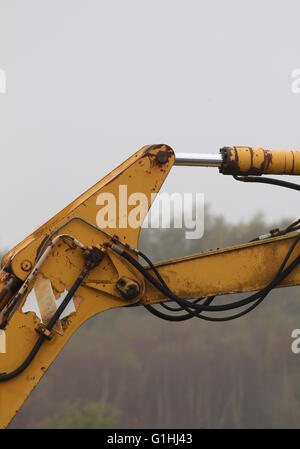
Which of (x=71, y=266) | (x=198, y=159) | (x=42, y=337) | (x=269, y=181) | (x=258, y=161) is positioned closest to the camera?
(x=42, y=337)

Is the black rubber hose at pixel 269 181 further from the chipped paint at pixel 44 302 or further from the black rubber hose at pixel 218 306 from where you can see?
the chipped paint at pixel 44 302

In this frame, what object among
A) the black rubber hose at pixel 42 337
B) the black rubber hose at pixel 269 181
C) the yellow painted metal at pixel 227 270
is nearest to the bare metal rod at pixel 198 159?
the black rubber hose at pixel 269 181

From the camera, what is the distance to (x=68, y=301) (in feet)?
19.5

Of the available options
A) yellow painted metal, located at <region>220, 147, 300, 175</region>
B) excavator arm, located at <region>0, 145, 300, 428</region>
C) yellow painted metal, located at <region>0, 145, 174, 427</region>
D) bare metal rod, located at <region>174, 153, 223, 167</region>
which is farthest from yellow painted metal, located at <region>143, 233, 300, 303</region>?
bare metal rod, located at <region>174, 153, 223, 167</region>

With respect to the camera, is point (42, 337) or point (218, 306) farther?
point (218, 306)

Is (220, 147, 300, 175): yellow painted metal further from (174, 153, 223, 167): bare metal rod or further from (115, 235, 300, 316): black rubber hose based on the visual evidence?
(115, 235, 300, 316): black rubber hose

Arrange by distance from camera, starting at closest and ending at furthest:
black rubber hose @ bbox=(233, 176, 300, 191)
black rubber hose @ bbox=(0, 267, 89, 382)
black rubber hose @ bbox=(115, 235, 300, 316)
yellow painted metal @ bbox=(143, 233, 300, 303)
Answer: black rubber hose @ bbox=(0, 267, 89, 382), black rubber hose @ bbox=(115, 235, 300, 316), yellow painted metal @ bbox=(143, 233, 300, 303), black rubber hose @ bbox=(233, 176, 300, 191)

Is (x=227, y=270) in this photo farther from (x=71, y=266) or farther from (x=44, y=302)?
(x=44, y=302)

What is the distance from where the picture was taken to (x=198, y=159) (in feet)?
20.1

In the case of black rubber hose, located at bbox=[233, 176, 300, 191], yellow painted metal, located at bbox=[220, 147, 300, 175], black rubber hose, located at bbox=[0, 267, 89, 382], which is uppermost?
yellow painted metal, located at bbox=[220, 147, 300, 175]

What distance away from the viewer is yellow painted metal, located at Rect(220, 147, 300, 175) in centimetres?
621

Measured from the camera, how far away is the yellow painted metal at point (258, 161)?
621 centimetres

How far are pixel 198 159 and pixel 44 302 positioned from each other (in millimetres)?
1355

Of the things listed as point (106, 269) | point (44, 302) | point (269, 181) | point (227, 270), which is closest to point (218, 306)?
point (227, 270)
